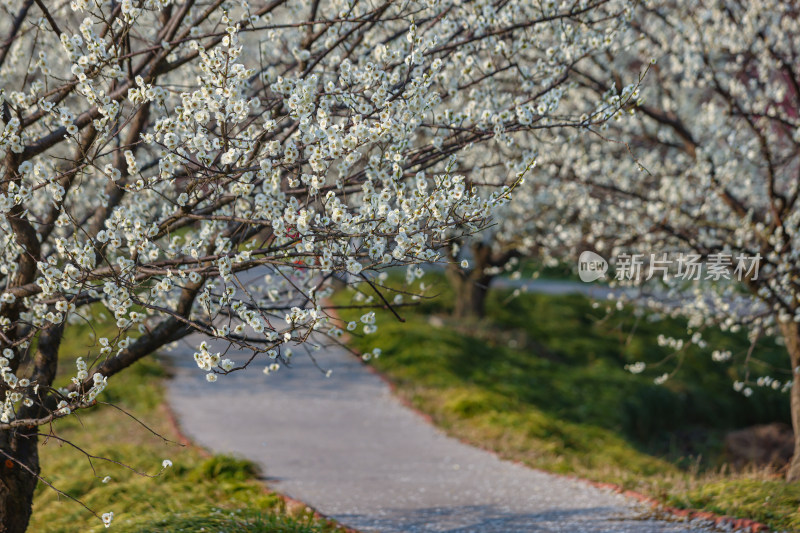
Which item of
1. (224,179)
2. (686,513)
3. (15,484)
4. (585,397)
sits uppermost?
(224,179)

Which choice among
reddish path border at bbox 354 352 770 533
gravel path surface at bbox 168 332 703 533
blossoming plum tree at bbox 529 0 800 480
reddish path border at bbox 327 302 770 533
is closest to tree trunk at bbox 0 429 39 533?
gravel path surface at bbox 168 332 703 533

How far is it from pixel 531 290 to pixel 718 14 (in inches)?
526

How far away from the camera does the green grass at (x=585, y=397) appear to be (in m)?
7.24

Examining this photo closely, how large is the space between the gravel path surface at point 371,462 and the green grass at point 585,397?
49 centimetres

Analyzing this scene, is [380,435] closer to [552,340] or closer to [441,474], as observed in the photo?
[441,474]

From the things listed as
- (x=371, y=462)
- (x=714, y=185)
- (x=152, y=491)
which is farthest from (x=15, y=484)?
(x=714, y=185)

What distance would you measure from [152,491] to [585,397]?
319 inches

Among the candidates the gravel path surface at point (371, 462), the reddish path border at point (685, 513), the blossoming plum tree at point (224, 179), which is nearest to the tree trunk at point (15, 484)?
the blossoming plum tree at point (224, 179)

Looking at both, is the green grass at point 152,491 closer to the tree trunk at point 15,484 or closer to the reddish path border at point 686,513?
the tree trunk at point 15,484

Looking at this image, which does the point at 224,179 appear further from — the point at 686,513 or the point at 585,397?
the point at 585,397

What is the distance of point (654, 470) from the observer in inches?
363

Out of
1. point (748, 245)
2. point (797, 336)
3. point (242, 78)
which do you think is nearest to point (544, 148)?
point (748, 245)

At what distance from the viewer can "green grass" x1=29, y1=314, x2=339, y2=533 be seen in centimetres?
543

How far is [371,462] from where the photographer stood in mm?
8258
